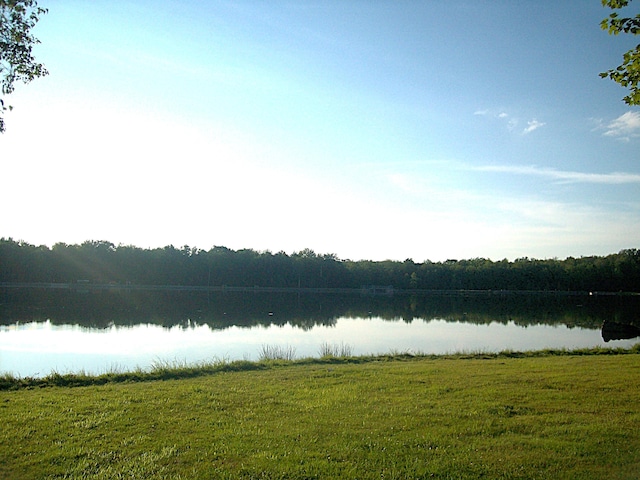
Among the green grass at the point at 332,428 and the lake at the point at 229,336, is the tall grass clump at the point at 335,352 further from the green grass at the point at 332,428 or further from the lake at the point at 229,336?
the green grass at the point at 332,428

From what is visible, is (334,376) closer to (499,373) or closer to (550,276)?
(499,373)

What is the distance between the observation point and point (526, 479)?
16.5ft

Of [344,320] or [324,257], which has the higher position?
[324,257]

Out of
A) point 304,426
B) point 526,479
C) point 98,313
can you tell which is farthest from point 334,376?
point 98,313

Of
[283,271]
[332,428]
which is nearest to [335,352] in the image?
[332,428]

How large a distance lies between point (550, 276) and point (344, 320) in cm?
7897

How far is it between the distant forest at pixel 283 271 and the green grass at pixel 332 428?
99376 millimetres

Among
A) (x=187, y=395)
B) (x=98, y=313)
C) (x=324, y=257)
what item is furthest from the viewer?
(x=324, y=257)

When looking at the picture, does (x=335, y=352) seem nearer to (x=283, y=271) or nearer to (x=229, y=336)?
(x=229, y=336)

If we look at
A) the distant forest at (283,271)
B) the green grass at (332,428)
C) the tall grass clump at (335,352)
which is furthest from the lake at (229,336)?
the distant forest at (283,271)

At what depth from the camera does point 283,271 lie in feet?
364

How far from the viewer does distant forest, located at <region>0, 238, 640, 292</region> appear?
99.1 metres

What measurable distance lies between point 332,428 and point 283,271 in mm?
104727

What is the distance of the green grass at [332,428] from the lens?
17.3 ft
